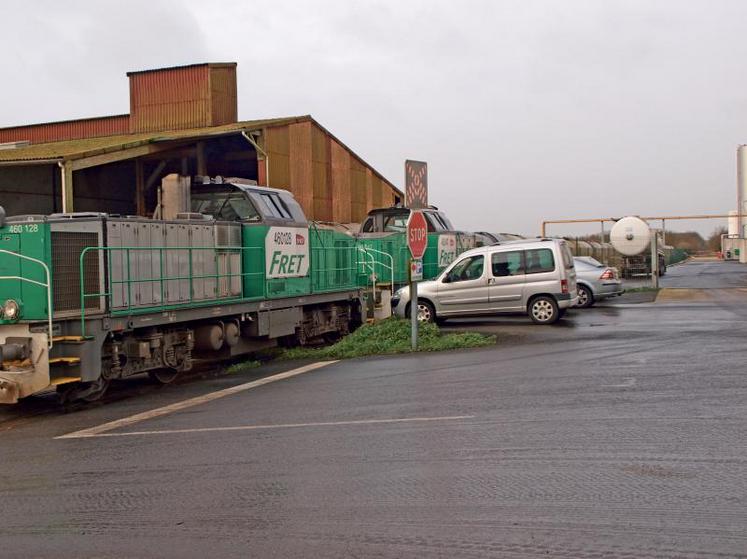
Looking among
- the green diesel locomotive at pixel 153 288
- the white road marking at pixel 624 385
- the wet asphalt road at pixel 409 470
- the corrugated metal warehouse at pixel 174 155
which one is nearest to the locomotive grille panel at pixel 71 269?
the green diesel locomotive at pixel 153 288

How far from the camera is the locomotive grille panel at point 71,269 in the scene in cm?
1059

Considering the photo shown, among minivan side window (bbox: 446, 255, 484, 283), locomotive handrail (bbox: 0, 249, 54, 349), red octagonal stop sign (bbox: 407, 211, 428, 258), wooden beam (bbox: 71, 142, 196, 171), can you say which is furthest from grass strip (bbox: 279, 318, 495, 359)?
wooden beam (bbox: 71, 142, 196, 171)

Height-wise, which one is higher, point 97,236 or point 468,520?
point 97,236

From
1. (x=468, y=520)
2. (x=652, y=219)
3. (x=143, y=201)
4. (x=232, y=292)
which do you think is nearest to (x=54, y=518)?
(x=468, y=520)

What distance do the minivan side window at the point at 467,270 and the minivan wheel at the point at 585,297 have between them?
579 cm

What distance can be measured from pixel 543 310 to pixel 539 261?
1123mm

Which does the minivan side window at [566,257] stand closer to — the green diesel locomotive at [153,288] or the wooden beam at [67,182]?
the green diesel locomotive at [153,288]

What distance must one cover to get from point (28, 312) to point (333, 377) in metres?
4.27

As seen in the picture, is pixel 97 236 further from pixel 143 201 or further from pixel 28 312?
pixel 143 201

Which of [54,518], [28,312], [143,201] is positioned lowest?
[54,518]

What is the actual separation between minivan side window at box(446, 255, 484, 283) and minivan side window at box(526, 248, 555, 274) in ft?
3.64

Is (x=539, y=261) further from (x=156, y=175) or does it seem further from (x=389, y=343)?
(x=156, y=175)

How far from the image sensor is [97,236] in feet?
35.9

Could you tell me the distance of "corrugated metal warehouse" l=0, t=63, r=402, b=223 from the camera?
22297mm
